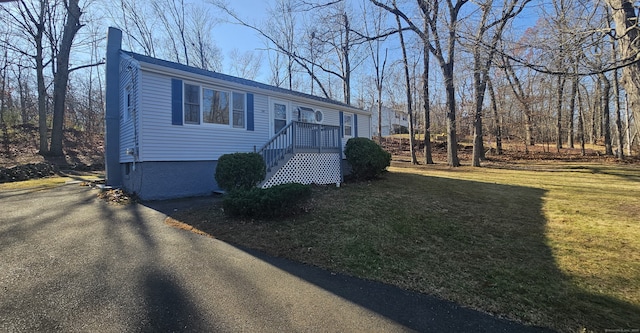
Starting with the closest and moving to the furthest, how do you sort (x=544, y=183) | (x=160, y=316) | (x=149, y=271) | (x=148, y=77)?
(x=160, y=316), (x=149, y=271), (x=148, y=77), (x=544, y=183)

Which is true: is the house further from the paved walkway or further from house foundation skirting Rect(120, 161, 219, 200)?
the paved walkway

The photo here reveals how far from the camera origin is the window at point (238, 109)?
1030 cm

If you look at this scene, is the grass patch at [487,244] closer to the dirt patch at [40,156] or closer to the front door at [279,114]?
the front door at [279,114]

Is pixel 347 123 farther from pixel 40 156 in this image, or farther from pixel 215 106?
pixel 40 156

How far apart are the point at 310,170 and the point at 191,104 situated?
4.31m

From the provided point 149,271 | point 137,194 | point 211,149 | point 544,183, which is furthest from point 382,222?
point 544,183

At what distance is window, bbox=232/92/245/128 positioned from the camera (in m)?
10.3

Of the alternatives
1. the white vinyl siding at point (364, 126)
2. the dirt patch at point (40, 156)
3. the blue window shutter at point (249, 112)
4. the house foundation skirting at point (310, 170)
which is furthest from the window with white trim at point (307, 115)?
the dirt patch at point (40, 156)

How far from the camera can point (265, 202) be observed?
5.96 m

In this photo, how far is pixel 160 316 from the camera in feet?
9.31

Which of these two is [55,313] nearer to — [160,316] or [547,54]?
[160,316]

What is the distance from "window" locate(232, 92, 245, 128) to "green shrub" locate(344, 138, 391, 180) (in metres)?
3.95

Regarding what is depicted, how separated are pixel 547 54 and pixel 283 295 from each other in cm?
733

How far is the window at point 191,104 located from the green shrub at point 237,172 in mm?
2573
